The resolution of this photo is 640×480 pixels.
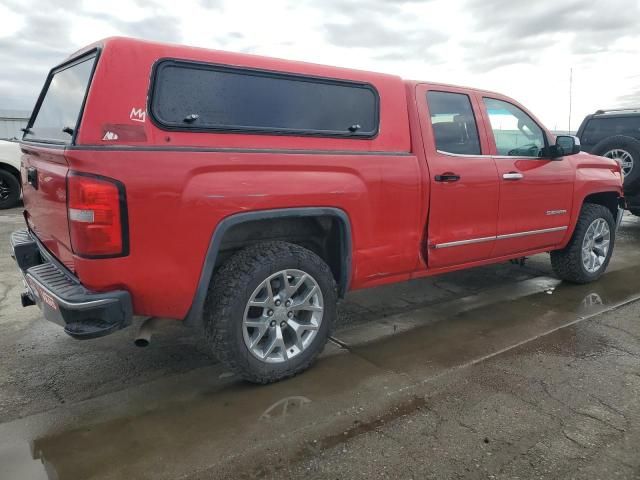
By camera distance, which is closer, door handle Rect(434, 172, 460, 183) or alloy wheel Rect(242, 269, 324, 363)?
alloy wheel Rect(242, 269, 324, 363)

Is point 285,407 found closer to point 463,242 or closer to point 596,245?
point 463,242

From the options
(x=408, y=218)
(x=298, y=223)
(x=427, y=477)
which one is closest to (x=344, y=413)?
(x=427, y=477)

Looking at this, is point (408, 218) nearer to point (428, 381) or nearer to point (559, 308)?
point (428, 381)

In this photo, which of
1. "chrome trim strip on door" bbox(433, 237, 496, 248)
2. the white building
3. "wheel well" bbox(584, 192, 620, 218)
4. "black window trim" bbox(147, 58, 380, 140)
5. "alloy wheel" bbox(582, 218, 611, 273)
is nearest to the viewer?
"black window trim" bbox(147, 58, 380, 140)

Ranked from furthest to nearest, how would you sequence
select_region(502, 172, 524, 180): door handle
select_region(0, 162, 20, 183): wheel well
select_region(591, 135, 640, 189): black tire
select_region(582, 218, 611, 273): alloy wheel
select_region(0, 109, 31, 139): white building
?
select_region(0, 109, 31, 139): white building
select_region(0, 162, 20, 183): wheel well
select_region(591, 135, 640, 189): black tire
select_region(582, 218, 611, 273): alloy wheel
select_region(502, 172, 524, 180): door handle

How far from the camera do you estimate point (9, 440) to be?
2.52m

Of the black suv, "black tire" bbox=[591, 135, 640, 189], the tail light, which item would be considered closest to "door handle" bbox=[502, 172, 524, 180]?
the tail light

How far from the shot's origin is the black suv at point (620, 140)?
708cm

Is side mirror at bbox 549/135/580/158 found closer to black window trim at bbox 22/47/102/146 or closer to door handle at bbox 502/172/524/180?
door handle at bbox 502/172/524/180

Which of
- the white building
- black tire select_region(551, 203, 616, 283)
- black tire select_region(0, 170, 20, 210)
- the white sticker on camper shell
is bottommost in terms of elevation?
black tire select_region(551, 203, 616, 283)

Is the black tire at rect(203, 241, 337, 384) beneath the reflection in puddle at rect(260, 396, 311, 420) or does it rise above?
above

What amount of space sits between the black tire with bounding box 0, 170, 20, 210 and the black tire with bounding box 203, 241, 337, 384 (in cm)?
845

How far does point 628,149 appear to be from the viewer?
23.3 feet

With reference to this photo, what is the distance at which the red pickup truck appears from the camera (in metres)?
2.46
